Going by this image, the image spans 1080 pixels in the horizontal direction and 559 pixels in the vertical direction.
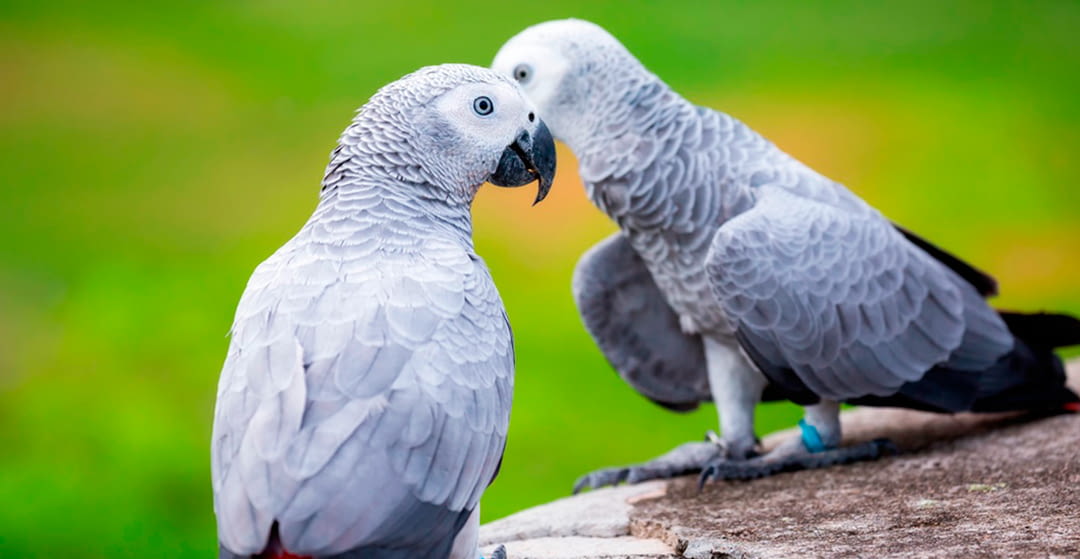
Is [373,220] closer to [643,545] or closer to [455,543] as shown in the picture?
→ [455,543]

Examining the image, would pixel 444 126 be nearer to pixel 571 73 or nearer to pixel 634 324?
pixel 571 73

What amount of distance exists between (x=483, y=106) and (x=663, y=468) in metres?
1.46

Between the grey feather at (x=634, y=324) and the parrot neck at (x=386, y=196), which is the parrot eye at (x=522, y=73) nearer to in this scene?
the grey feather at (x=634, y=324)

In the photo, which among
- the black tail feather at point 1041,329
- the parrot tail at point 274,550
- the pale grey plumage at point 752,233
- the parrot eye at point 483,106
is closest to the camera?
the parrot tail at point 274,550

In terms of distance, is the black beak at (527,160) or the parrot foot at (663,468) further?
the parrot foot at (663,468)

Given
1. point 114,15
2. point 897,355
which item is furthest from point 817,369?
point 114,15

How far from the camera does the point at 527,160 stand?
2.44m

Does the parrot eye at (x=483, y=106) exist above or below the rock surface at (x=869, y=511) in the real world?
above

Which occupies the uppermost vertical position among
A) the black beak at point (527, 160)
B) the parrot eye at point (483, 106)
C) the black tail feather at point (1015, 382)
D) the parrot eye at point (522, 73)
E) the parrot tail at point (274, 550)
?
the parrot eye at point (522, 73)

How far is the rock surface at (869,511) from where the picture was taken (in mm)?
2164

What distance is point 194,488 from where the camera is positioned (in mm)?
4758

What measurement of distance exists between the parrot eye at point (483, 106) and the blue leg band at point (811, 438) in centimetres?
158

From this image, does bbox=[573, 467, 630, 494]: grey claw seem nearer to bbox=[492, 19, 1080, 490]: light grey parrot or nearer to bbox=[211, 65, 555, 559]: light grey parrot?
bbox=[492, 19, 1080, 490]: light grey parrot

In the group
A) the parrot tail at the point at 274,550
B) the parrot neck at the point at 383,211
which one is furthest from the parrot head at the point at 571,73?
the parrot tail at the point at 274,550
